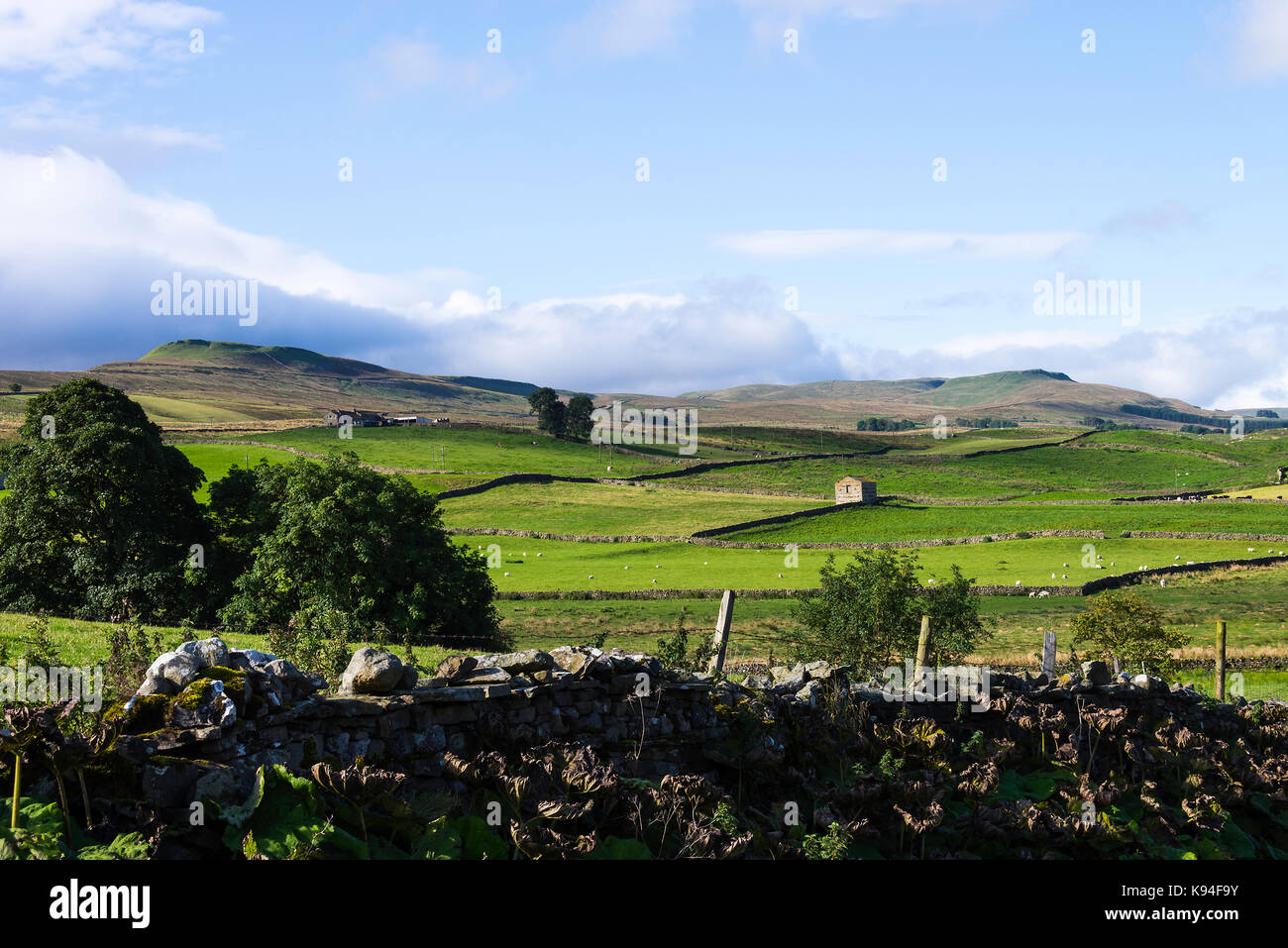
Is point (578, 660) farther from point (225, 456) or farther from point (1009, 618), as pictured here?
point (225, 456)

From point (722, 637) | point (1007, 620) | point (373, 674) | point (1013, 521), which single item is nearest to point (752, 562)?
point (1007, 620)

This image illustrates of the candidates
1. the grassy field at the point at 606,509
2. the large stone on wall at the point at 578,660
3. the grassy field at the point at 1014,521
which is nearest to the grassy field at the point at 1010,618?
the grassy field at the point at 1014,521

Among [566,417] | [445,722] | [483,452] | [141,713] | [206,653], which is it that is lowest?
[445,722]

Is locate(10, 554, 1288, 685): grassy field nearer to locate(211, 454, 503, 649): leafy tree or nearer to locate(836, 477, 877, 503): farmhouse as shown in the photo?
locate(211, 454, 503, 649): leafy tree

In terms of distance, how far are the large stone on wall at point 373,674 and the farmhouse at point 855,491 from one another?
333 ft

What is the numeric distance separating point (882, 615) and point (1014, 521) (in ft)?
226

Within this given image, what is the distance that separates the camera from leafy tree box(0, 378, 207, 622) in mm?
33344

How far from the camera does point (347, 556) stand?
112 feet

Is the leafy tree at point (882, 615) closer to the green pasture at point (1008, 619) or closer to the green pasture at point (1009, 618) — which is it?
the green pasture at point (1008, 619)

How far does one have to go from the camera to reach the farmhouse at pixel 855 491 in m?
107

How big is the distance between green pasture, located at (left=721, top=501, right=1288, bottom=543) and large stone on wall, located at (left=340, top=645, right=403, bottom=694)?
76871 mm

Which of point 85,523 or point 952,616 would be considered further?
point 85,523
